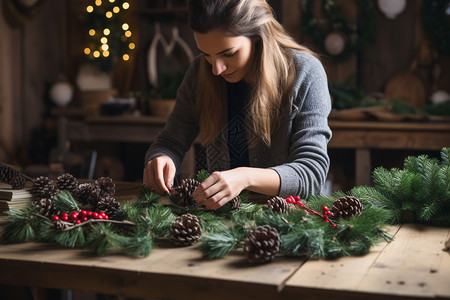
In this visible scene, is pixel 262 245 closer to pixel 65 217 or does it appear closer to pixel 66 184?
pixel 65 217

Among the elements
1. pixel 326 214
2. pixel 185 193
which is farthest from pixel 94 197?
pixel 326 214

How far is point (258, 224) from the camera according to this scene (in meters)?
1.15

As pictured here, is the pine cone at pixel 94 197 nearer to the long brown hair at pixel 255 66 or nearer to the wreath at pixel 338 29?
the long brown hair at pixel 255 66

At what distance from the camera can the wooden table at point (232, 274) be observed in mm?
896

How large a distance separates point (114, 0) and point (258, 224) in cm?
359

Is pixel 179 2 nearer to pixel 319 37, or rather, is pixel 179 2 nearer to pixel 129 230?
pixel 319 37

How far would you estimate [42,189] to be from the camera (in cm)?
145

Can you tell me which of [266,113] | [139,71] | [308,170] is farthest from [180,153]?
[139,71]

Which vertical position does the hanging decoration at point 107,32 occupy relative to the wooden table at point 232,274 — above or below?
above

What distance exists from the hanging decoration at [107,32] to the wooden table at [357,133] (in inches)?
25.5

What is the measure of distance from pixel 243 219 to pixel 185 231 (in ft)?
0.44

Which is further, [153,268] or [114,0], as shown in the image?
[114,0]

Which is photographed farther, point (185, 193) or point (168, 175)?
point (168, 175)

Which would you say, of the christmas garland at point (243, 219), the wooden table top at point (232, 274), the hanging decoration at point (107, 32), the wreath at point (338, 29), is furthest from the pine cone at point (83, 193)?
the hanging decoration at point (107, 32)
